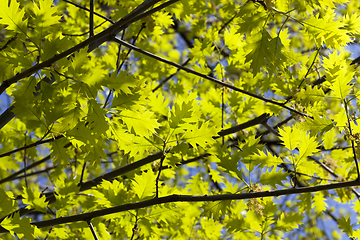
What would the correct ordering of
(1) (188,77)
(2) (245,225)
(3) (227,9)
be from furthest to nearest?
(1) (188,77)
(3) (227,9)
(2) (245,225)

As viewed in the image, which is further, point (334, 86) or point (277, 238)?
point (277, 238)

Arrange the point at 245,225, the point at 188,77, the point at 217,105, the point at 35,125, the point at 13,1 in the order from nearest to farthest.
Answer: the point at 13,1, the point at 35,125, the point at 245,225, the point at 217,105, the point at 188,77

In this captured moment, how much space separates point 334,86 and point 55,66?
1.41 m

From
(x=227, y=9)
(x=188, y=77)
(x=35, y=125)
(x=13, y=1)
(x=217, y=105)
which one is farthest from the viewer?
(x=188, y=77)

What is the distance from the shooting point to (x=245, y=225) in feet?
6.61

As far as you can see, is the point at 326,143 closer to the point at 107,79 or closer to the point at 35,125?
the point at 107,79

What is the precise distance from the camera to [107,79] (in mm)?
1299

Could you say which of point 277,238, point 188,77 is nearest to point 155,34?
point 188,77

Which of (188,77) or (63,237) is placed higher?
(188,77)

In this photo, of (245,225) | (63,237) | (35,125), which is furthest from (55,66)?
(245,225)

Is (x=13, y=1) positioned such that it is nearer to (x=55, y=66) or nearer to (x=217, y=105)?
(x=55, y=66)

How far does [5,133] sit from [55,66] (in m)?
1.71

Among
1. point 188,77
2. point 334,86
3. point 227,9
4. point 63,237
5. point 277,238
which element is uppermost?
point 227,9

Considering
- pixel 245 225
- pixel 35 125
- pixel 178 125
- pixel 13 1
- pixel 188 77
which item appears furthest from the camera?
pixel 188 77
